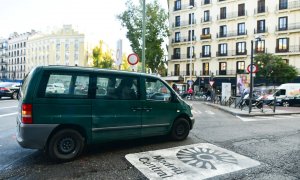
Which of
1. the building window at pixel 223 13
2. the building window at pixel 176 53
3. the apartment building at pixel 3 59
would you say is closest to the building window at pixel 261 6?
the building window at pixel 223 13

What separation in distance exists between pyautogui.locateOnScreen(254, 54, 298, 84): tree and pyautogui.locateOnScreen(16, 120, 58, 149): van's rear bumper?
31.5 metres

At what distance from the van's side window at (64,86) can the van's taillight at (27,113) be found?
0.29 metres

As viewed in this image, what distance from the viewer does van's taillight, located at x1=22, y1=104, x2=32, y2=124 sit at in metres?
4.48

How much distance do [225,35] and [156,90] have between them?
38294 mm

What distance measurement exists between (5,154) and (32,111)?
1529 millimetres

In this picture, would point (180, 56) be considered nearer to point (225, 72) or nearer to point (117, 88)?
point (225, 72)

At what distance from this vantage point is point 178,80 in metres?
45.1

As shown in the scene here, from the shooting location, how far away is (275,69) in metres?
31.3

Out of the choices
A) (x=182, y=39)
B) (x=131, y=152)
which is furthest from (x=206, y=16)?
(x=131, y=152)

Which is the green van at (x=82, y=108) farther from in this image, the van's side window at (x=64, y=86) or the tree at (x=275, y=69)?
the tree at (x=275, y=69)

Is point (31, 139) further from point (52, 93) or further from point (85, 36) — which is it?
point (85, 36)

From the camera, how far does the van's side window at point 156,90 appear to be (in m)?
5.91

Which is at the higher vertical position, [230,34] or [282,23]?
[282,23]

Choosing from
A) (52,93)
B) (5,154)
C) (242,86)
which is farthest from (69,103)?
(242,86)
